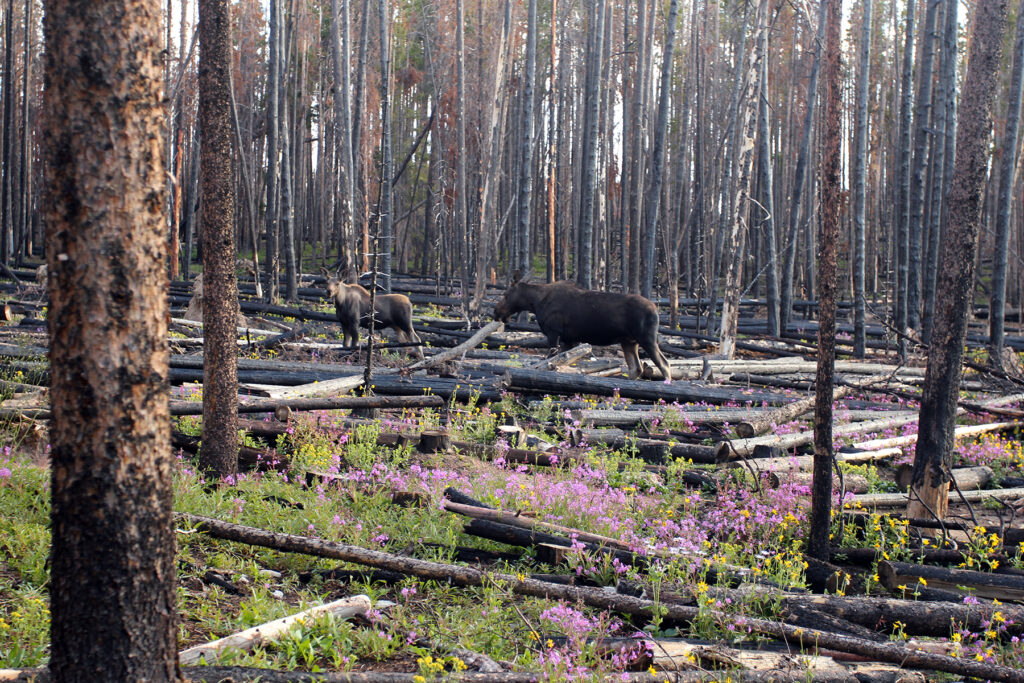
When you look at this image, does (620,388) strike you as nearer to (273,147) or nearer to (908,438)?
(908,438)

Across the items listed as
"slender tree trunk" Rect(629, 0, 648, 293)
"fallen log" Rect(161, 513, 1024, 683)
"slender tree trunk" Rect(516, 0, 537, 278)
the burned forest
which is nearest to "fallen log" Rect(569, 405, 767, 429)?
the burned forest

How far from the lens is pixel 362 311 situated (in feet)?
48.0

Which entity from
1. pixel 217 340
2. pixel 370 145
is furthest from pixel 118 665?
pixel 370 145

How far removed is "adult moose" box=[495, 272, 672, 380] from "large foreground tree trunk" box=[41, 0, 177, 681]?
1032cm

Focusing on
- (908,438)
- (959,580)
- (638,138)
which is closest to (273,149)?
(638,138)

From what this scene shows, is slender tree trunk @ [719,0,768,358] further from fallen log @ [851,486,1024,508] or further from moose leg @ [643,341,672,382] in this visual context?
fallen log @ [851,486,1024,508]

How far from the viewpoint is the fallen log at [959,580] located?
5098mm

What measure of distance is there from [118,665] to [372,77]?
34402mm

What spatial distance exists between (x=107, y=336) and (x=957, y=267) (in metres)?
6.28

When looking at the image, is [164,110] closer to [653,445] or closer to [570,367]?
[653,445]

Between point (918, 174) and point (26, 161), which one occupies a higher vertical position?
point (26, 161)

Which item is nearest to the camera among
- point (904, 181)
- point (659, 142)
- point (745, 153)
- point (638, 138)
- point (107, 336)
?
point (107, 336)

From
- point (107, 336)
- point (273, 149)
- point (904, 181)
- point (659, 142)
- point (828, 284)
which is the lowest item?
point (107, 336)

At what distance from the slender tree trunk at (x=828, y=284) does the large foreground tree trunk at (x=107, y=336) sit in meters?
4.24
